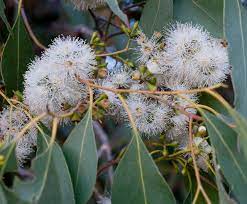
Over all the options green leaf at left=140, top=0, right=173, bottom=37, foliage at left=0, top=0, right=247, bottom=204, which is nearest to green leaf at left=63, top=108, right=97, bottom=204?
foliage at left=0, top=0, right=247, bottom=204

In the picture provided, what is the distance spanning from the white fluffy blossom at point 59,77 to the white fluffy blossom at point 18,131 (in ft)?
0.15

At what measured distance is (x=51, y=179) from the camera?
4.23 feet

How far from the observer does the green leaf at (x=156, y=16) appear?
1.64 metres

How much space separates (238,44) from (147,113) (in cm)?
28

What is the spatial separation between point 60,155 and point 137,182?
0.61ft

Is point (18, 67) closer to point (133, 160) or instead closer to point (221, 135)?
point (133, 160)

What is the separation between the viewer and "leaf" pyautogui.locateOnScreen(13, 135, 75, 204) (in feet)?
4.03

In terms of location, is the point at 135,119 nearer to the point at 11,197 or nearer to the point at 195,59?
the point at 195,59

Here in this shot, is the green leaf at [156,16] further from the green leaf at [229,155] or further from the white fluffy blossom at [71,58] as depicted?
the green leaf at [229,155]

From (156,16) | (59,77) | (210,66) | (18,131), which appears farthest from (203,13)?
(18,131)

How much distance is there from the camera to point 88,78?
146 cm

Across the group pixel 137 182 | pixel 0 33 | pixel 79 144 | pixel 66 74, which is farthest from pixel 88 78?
pixel 0 33

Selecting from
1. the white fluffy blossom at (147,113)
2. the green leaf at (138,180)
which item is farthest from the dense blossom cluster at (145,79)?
the green leaf at (138,180)

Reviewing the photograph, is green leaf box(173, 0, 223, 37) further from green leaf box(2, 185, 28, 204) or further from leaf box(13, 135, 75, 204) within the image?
green leaf box(2, 185, 28, 204)
